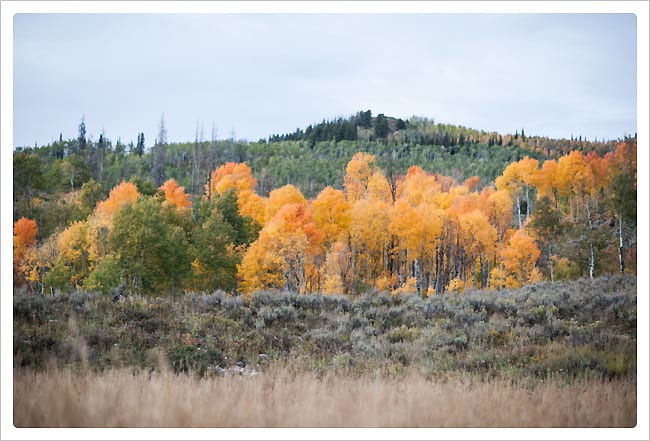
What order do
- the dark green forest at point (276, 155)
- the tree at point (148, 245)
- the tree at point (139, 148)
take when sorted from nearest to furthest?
the dark green forest at point (276, 155) → the tree at point (139, 148) → the tree at point (148, 245)

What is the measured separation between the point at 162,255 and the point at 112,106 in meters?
3.43

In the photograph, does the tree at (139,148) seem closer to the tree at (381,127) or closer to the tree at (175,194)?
the tree at (175,194)

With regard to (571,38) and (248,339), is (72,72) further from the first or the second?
(571,38)

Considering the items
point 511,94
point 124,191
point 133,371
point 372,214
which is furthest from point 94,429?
point 511,94

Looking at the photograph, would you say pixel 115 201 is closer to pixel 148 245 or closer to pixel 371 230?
pixel 148 245

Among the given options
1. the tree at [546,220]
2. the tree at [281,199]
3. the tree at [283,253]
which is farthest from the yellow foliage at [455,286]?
the tree at [281,199]

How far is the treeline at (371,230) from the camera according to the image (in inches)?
315

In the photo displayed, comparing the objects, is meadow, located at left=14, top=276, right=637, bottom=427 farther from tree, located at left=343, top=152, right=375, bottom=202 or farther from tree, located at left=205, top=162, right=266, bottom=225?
Answer: tree, located at left=205, top=162, right=266, bottom=225

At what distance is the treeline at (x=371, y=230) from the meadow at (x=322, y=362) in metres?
0.85

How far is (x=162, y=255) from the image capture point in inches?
382

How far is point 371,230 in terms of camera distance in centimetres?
925

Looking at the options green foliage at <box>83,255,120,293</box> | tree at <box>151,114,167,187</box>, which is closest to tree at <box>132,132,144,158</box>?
tree at <box>151,114,167,187</box>

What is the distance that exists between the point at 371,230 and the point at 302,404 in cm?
477

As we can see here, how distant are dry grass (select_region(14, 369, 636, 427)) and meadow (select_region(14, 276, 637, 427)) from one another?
13 millimetres
